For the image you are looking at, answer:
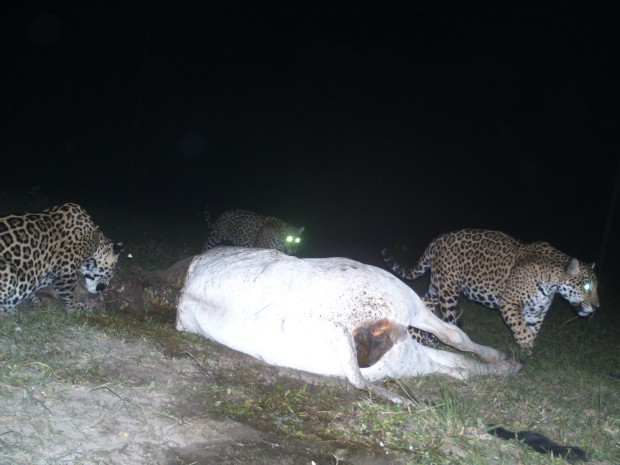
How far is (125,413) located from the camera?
353cm

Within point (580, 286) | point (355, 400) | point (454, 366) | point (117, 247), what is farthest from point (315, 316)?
point (580, 286)

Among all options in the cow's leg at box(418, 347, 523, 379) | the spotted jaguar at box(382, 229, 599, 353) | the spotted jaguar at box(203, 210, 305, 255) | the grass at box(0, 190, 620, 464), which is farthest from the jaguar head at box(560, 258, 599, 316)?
the spotted jaguar at box(203, 210, 305, 255)

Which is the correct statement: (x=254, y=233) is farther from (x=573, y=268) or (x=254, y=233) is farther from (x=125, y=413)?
(x=125, y=413)

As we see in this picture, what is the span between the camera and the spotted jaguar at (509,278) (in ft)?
24.1

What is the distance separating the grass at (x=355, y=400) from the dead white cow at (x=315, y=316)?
179 millimetres

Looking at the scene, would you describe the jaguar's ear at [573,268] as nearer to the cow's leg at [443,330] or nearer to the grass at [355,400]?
the grass at [355,400]

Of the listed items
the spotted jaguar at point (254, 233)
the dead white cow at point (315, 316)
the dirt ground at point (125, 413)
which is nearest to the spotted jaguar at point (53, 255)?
the dirt ground at point (125, 413)

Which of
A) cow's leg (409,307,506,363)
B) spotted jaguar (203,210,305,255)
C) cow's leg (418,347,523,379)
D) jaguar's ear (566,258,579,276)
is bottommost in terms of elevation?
spotted jaguar (203,210,305,255)

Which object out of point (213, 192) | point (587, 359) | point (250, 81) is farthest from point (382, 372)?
point (250, 81)

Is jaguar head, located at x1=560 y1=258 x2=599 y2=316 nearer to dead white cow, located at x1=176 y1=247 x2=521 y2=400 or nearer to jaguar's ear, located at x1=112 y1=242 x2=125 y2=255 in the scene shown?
dead white cow, located at x1=176 y1=247 x2=521 y2=400

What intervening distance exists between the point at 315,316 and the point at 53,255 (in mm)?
3344

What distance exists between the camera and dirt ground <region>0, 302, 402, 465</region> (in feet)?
10.2

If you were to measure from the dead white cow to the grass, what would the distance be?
179 millimetres

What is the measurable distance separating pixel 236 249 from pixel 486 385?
245cm
